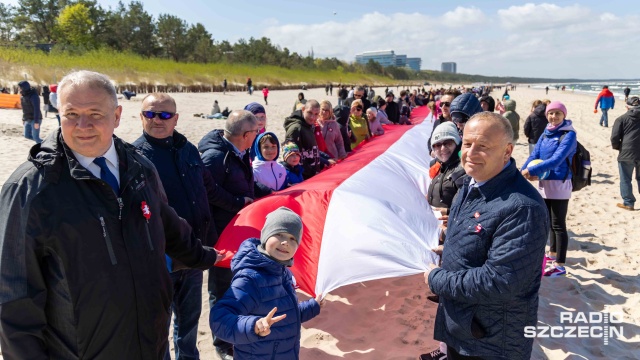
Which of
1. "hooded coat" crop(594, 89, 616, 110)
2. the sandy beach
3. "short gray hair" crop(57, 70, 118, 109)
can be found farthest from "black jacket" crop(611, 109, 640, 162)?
"hooded coat" crop(594, 89, 616, 110)

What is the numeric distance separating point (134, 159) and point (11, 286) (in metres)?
0.64

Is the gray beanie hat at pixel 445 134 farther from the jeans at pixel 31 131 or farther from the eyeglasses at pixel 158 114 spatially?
the jeans at pixel 31 131

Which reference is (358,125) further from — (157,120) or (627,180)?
(157,120)

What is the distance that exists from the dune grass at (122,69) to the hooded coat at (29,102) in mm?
15021

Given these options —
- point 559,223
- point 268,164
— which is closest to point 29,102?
point 268,164

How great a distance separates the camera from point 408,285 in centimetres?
422

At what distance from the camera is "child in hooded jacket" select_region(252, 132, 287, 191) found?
12.0ft

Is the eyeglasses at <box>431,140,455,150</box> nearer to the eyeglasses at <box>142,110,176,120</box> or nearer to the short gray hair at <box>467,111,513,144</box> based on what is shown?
the short gray hair at <box>467,111,513,144</box>

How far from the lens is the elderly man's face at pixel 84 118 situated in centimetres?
151

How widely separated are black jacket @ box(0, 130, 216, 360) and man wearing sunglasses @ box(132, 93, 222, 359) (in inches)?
29.4

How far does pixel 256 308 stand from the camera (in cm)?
200

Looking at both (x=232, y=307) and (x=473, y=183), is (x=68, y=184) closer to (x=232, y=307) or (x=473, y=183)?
(x=232, y=307)

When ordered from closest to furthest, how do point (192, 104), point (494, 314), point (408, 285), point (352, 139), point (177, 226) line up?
1. point (494, 314)
2. point (177, 226)
3. point (408, 285)
4. point (352, 139)
5. point (192, 104)

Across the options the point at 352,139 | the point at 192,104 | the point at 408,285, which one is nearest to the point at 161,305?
the point at 408,285
